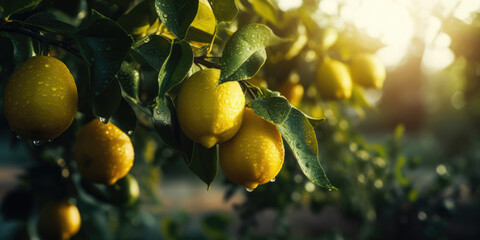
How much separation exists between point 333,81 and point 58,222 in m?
0.75

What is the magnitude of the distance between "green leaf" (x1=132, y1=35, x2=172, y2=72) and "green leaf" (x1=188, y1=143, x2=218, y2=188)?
5.9 inches

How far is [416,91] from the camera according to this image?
6059mm

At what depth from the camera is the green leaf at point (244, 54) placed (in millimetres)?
495

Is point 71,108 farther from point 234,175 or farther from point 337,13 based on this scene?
point 337,13

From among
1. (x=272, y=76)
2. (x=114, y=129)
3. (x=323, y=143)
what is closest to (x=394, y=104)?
(x=323, y=143)

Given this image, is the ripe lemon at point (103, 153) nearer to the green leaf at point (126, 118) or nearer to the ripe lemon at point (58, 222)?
the green leaf at point (126, 118)

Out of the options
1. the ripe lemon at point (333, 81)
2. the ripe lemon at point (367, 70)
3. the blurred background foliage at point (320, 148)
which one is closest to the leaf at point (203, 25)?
the blurred background foliage at point (320, 148)

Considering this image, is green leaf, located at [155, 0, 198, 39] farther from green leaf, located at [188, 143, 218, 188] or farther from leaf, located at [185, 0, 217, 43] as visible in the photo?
green leaf, located at [188, 143, 218, 188]

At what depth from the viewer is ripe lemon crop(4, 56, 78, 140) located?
1.68 feet

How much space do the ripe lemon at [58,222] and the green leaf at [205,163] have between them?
56cm

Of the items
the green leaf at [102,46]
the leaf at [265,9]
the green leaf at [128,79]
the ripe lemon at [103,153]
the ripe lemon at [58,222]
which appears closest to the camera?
the green leaf at [102,46]

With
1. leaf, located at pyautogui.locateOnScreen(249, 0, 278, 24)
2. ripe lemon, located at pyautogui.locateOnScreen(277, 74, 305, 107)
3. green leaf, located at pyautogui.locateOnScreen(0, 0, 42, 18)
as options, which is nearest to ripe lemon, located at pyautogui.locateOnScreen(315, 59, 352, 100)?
ripe lemon, located at pyautogui.locateOnScreen(277, 74, 305, 107)

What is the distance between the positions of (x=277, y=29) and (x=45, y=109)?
0.72m

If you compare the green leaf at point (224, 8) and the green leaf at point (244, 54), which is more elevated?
the green leaf at point (224, 8)
